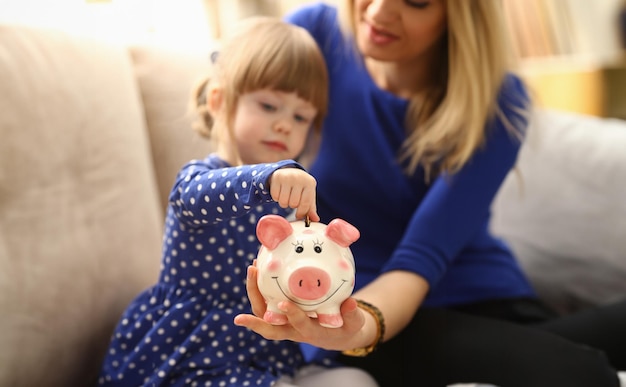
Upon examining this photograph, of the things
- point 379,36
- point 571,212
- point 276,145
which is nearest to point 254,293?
point 276,145

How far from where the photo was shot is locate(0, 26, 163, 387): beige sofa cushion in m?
0.60

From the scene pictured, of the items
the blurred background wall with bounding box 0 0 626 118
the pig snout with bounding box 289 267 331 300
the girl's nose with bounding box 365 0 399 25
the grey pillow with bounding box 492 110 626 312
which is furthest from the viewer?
the blurred background wall with bounding box 0 0 626 118

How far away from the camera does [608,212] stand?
3.72ft

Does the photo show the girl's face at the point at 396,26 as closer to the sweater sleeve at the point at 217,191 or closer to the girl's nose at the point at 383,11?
the girl's nose at the point at 383,11

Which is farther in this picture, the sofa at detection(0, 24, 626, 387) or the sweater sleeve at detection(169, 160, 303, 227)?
the sofa at detection(0, 24, 626, 387)

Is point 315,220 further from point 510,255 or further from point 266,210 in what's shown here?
point 510,255

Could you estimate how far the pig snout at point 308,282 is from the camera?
414 millimetres

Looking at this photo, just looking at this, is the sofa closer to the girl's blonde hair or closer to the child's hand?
the child's hand

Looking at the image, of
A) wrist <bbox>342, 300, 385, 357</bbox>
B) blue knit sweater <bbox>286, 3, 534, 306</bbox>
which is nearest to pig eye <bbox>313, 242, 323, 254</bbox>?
wrist <bbox>342, 300, 385, 357</bbox>

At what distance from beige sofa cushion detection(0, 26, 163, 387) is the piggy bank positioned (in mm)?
281

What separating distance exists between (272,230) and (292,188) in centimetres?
3

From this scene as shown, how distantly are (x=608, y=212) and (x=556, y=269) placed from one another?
0.46 feet

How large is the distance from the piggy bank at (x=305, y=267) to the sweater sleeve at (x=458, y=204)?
34cm

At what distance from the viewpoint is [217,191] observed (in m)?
0.49
